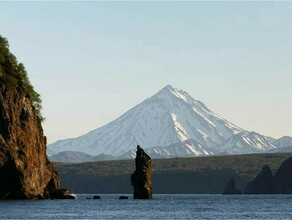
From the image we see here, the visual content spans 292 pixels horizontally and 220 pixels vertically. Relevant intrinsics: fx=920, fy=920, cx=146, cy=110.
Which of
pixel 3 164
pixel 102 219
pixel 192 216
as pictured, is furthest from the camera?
pixel 3 164

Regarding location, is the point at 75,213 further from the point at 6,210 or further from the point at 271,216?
the point at 271,216

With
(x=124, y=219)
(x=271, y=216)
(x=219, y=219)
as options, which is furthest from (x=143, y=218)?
(x=271, y=216)

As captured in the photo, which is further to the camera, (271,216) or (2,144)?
(2,144)

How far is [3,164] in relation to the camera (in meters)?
198

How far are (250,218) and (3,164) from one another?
6738 cm

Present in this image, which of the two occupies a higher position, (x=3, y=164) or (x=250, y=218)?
(x=3, y=164)

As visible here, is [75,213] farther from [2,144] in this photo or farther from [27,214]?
[2,144]

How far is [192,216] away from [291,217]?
1665 centimetres

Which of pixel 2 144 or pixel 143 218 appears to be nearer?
pixel 143 218

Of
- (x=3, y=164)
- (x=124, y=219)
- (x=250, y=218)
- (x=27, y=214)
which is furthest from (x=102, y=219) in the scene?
(x=3, y=164)

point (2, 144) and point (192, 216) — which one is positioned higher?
point (2, 144)

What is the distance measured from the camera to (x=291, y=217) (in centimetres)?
15338

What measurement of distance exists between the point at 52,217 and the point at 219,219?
1069 inches

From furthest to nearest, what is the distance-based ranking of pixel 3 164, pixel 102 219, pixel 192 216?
1. pixel 3 164
2. pixel 192 216
3. pixel 102 219
